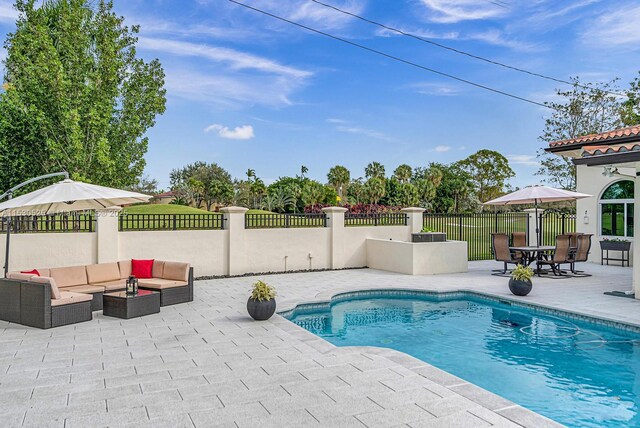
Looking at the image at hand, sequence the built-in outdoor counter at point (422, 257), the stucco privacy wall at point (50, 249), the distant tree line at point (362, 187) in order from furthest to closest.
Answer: the distant tree line at point (362, 187), the built-in outdoor counter at point (422, 257), the stucco privacy wall at point (50, 249)

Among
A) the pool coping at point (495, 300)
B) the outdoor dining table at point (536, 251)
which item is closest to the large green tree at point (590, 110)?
the outdoor dining table at point (536, 251)

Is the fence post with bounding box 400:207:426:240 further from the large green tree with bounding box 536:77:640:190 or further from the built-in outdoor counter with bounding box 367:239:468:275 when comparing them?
the large green tree with bounding box 536:77:640:190

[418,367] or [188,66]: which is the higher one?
[188,66]

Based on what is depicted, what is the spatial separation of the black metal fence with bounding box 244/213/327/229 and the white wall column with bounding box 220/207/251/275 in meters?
0.27

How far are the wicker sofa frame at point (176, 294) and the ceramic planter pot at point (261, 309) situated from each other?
2.12 meters

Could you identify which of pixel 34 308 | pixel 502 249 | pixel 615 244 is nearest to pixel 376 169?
pixel 615 244

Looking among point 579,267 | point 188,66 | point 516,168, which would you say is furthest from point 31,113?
point 516,168

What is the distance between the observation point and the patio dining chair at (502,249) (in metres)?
13.3

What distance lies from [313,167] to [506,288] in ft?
162

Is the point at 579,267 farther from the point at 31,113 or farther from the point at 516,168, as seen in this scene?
the point at 516,168

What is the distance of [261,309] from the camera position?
7.50 metres

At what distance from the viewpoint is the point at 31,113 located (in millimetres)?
15016

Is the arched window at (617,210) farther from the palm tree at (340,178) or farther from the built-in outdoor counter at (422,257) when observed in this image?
the palm tree at (340,178)

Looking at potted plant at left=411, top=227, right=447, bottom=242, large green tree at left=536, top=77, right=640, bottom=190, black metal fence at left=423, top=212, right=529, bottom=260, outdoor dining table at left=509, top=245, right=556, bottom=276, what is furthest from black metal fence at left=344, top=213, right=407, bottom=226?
large green tree at left=536, top=77, right=640, bottom=190
